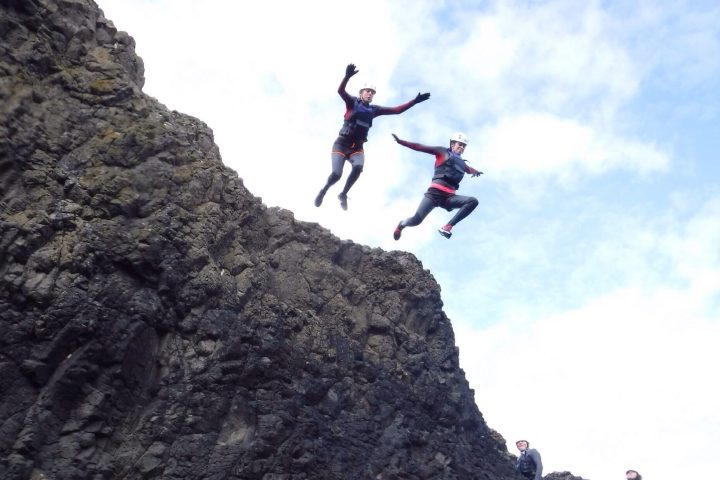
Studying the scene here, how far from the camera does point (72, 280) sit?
13.7 meters

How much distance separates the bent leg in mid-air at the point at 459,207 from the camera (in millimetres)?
19609

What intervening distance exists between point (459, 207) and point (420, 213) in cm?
105

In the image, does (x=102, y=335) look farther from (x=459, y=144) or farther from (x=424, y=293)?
(x=459, y=144)

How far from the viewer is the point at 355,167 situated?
A: 66.0 feet

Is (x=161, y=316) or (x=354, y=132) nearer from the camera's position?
(x=161, y=316)

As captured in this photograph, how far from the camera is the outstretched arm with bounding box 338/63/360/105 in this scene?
59.4 feet

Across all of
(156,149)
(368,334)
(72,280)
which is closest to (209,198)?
(156,149)

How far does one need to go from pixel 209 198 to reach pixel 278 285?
250 centimetres

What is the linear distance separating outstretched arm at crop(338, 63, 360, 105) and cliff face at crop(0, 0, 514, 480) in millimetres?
3428

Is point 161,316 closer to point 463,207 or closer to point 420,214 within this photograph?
point 420,214

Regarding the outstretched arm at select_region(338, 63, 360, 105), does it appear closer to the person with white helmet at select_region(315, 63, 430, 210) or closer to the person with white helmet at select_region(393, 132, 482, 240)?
the person with white helmet at select_region(315, 63, 430, 210)

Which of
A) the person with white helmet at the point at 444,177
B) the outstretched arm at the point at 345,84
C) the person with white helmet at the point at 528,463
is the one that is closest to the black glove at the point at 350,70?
the outstretched arm at the point at 345,84

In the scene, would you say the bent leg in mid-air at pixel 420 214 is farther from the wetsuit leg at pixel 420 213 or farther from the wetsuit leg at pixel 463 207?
the wetsuit leg at pixel 463 207

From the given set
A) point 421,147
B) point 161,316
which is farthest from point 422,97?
point 161,316
